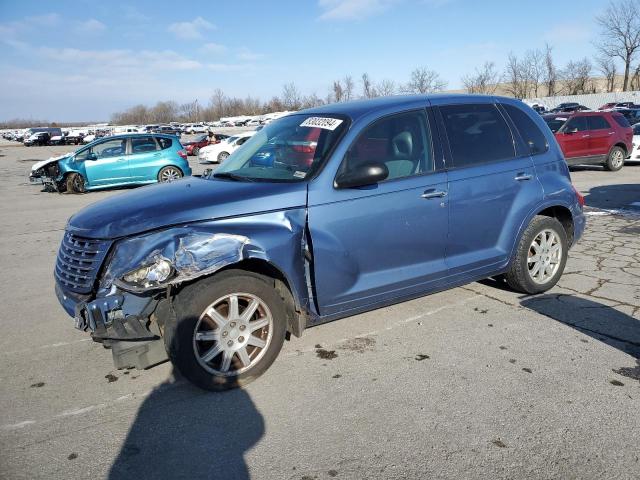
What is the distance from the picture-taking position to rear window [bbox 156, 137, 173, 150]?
1528cm

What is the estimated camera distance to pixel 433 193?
3.95m

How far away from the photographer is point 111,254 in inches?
125

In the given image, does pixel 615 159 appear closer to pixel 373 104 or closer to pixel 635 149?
pixel 635 149

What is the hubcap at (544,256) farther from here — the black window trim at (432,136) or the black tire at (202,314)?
the black tire at (202,314)

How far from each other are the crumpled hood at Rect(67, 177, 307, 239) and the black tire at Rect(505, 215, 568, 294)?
7.83ft

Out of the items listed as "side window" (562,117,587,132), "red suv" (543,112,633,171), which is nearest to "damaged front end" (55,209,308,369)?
"red suv" (543,112,633,171)

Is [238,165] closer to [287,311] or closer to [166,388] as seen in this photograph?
[287,311]

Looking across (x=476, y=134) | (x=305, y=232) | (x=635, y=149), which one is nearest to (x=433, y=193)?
(x=476, y=134)

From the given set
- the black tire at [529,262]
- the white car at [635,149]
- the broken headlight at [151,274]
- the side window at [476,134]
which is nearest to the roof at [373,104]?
the side window at [476,134]

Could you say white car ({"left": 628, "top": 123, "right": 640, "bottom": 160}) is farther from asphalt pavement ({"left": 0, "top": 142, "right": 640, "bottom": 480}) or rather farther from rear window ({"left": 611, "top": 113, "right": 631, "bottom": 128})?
asphalt pavement ({"left": 0, "top": 142, "right": 640, "bottom": 480})

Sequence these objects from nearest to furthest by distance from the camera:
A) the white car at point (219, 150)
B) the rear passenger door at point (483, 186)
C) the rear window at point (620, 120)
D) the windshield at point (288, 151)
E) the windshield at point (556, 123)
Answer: the windshield at point (288, 151) < the rear passenger door at point (483, 186) < the rear window at point (620, 120) < the windshield at point (556, 123) < the white car at point (219, 150)

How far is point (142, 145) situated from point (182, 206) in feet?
42.1

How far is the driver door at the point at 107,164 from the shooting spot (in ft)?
47.8

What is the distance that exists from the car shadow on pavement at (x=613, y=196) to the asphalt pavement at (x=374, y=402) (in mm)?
5538
